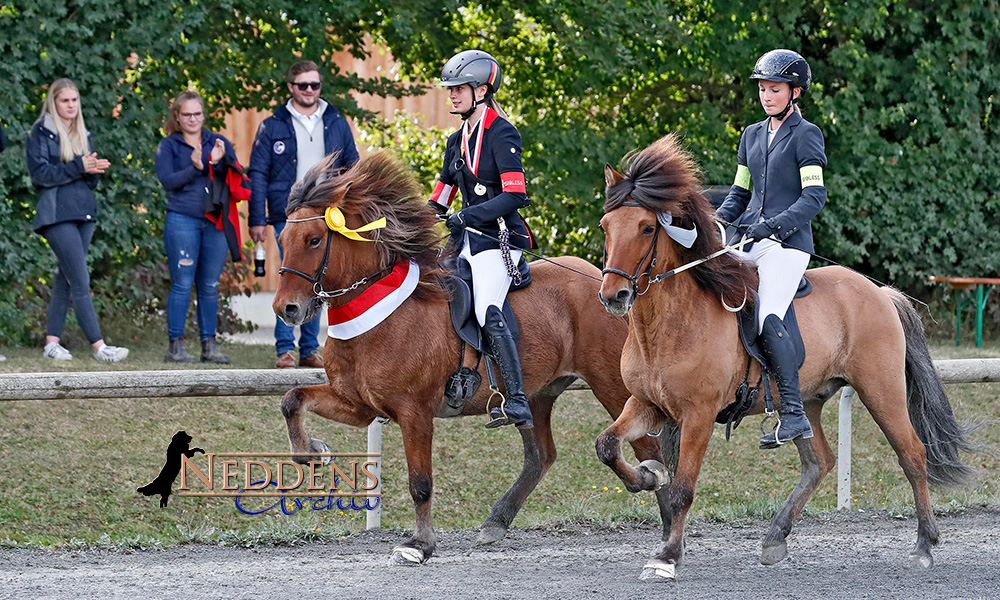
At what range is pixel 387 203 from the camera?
670cm

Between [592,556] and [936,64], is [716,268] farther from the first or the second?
[936,64]

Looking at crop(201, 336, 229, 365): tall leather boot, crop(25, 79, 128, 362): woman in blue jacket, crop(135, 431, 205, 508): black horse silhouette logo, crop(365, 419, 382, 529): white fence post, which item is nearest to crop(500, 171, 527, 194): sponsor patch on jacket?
crop(365, 419, 382, 529): white fence post

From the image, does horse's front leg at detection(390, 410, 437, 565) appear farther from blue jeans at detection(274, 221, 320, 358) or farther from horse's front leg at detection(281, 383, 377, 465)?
blue jeans at detection(274, 221, 320, 358)

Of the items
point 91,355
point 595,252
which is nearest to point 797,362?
point 91,355

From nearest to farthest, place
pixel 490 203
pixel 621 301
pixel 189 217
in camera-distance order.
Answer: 1. pixel 621 301
2. pixel 490 203
3. pixel 189 217

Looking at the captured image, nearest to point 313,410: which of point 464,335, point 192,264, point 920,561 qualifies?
point 464,335

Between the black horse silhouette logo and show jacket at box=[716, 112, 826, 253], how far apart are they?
3.52 m

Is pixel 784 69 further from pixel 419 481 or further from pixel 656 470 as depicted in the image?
pixel 419 481

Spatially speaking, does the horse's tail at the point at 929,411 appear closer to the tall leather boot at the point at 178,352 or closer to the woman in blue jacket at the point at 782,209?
the woman in blue jacket at the point at 782,209

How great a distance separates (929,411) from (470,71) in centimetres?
325

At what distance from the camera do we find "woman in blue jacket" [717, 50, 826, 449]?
248 inches

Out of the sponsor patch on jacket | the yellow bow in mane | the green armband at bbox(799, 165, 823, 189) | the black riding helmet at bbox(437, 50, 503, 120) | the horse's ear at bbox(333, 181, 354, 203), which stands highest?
the black riding helmet at bbox(437, 50, 503, 120)

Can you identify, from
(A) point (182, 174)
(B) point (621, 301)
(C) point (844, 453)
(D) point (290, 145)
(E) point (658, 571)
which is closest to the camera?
(B) point (621, 301)

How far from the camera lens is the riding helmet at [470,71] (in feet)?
21.9
